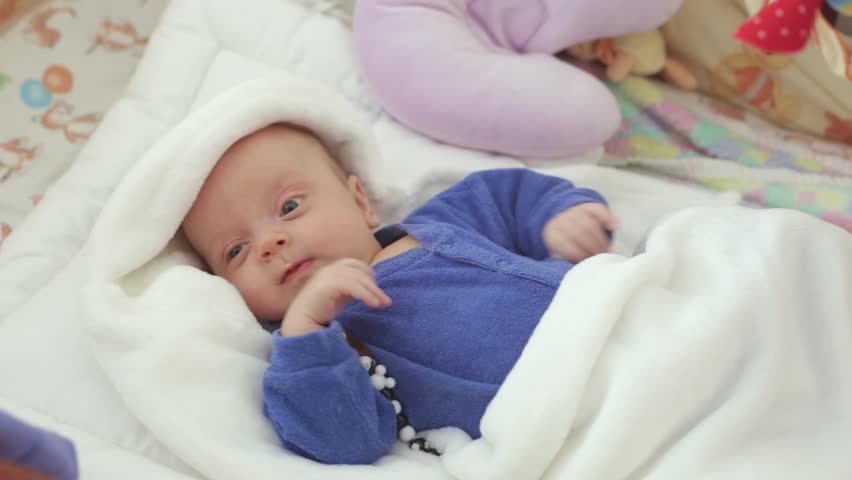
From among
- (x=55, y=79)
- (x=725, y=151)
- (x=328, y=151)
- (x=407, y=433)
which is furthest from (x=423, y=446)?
(x=55, y=79)

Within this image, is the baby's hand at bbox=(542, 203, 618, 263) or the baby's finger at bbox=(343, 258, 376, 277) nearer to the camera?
the baby's finger at bbox=(343, 258, 376, 277)

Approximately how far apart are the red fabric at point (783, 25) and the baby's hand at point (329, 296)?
1.72ft

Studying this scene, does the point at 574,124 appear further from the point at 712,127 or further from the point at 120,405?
the point at 120,405

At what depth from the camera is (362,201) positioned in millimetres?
1084

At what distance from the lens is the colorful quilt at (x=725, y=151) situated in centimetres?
122

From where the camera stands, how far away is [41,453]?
0.53m

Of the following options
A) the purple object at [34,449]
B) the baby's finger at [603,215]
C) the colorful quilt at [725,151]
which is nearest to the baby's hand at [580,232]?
the baby's finger at [603,215]

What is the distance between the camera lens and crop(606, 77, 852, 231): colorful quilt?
1.22 meters

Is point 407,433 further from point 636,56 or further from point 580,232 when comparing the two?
point 636,56

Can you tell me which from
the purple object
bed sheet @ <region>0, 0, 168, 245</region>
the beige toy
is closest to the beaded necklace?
the purple object

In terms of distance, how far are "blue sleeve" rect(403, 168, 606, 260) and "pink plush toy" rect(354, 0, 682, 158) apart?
4.8 inches

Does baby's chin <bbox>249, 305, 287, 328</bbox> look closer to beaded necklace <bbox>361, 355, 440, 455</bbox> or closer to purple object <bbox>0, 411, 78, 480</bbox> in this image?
beaded necklace <bbox>361, 355, 440, 455</bbox>

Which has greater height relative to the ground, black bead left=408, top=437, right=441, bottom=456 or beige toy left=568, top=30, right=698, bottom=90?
beige toy left=568, top=30, right=698, bottom=90

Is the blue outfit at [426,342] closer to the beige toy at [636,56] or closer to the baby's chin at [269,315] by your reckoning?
the baby's chin at [269,315]
